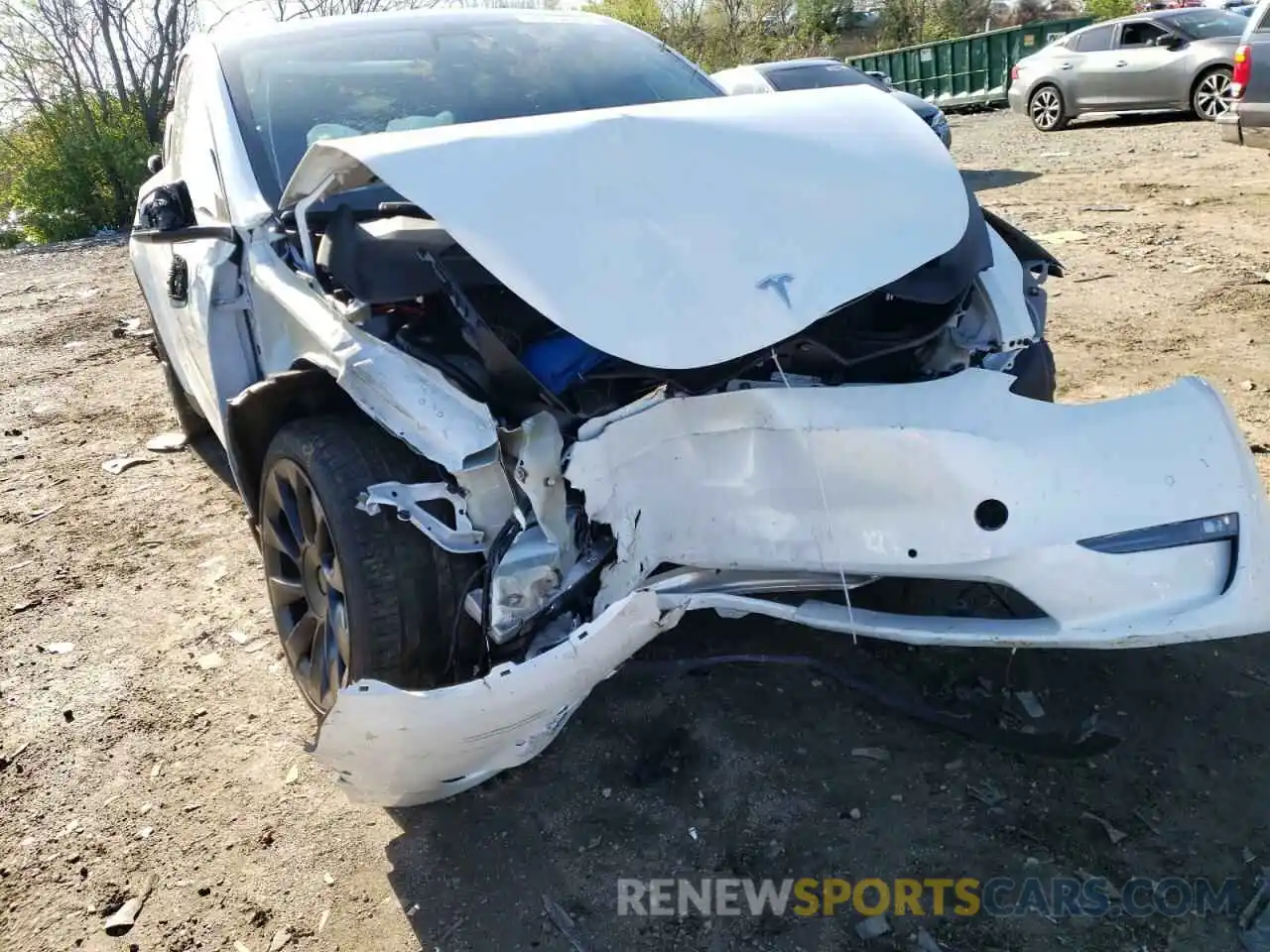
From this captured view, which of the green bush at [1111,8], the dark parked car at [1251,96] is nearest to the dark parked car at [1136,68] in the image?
the dark parked car at [1251,96]

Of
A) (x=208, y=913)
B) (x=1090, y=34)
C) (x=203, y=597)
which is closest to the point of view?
(x=208, y=913)

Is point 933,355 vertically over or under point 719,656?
over

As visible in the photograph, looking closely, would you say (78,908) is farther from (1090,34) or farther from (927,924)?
(1090,34)

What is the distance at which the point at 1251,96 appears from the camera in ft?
25.0

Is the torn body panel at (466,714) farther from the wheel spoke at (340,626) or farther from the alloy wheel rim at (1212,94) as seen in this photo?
the alloy wheel rim at (1212,94)

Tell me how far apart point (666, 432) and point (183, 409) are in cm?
355

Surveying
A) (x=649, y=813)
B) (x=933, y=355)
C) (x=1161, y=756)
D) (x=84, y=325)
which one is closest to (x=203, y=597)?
(x=649, y=813)

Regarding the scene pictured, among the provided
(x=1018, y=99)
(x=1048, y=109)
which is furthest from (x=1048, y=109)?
(x=1018, y=99)

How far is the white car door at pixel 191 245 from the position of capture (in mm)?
2789

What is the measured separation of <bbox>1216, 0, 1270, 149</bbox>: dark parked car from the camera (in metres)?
7.50

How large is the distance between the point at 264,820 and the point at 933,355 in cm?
192

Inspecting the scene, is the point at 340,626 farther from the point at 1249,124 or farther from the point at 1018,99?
the point at 1018,99

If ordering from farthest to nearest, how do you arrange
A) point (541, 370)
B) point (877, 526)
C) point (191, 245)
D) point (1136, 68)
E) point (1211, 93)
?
point (1136, 68) < point (1211, 93) < point (191, 245) < point (541, 370) < point (877, 526)

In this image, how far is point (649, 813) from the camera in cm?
221
